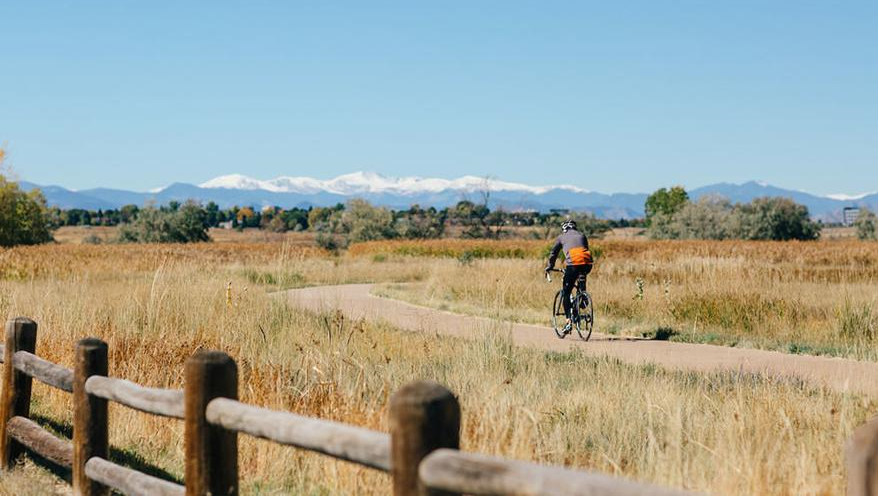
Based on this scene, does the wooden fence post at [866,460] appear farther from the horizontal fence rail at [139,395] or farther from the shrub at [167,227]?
the shrub at [167,227]

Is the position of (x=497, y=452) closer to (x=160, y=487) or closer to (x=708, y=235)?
(x=160, y=487)

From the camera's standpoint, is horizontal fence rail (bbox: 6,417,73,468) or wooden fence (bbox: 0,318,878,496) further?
horizontal fence rail (bbox: 6,417,73,468)

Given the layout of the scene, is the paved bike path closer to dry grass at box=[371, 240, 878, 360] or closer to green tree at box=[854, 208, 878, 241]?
dry grass at box=[371, 240, 878, 360]

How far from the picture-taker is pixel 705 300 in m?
19.0

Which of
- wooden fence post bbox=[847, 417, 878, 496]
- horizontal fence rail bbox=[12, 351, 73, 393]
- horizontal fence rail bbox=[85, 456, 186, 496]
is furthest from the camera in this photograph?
horizontal fence rail bbox=[12, 351, 73, 393]

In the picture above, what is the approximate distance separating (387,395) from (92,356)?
2967 millimetres

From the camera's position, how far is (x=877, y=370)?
469 inches

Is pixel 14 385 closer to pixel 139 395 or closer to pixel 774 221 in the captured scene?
pixel 139 395

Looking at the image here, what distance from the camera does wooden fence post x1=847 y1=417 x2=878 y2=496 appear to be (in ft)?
7.82

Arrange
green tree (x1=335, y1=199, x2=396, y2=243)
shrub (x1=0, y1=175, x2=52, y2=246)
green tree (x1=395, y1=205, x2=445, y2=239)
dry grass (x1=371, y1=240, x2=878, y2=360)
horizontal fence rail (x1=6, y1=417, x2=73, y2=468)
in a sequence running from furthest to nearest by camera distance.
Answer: green tree (x1=395, y1=205, x2=445, y2=239) → green tree (x1=335, y1=199, x2=396, y2=243) → shrub (x1=0, y1=175, x2=52, y2=246) → dry grass (x1=371, y1=240, x2=878, y2=360) → horizontal fence rail (x1=6, y1=417, x2=73, y2=468)

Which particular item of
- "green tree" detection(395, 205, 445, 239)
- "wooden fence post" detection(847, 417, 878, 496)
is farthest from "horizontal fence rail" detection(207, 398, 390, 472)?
"green tree" detection(395, 205, 445, 239)

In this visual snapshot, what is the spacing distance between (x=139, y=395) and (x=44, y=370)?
1730mm

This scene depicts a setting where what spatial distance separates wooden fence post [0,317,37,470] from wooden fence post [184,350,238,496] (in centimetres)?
318

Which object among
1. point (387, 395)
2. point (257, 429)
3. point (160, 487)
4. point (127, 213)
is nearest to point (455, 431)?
point (257, 429)
